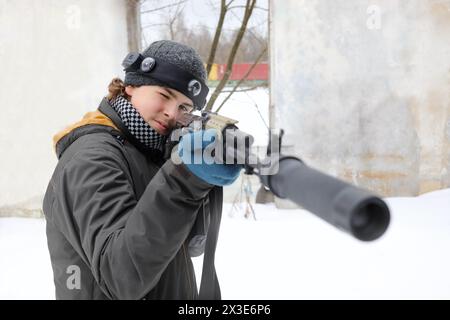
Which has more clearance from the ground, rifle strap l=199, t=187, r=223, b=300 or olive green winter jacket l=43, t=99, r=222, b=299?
olive green winter jacket l=43, t=99, r=222, b=299

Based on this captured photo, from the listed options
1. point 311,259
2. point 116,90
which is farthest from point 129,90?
point 311,259

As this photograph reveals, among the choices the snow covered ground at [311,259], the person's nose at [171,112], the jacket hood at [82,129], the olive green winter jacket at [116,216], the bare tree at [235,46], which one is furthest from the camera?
the bare tree at [235,46]

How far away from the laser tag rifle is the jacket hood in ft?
1.55

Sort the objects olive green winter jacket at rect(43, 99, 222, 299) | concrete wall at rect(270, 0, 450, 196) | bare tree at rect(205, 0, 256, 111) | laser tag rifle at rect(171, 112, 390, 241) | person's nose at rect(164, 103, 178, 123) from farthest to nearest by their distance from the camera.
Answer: bare tree at rect(205, 0, 256, 111)
concrete wall at rect(270, 0, 450, 196)
person's nose at rect(164, 103, 178, 123)
olive green winter jacket at rect(43, 99, 222, 299)
laser tag rifle at rect(171, 112, 390, 241)

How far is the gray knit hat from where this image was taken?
144 centimetres

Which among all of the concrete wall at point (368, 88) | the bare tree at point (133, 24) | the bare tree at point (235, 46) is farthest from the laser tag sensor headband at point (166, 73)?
the bare tree at point (133, 24)

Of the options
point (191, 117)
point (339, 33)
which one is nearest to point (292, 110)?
point (339, 33)

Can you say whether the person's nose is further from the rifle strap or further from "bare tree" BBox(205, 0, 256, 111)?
"bare tree" BBox(205, 0, 256, 111)

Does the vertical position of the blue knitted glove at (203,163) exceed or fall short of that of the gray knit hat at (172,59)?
it falls short

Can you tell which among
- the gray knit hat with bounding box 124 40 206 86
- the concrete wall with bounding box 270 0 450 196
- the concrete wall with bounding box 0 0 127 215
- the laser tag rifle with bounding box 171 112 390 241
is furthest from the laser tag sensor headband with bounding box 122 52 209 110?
the concrete wall with bounding box 0 0 127 215

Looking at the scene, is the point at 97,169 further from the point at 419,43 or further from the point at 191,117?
the point at 419,43

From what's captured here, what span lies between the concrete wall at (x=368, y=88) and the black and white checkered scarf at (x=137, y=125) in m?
3.83

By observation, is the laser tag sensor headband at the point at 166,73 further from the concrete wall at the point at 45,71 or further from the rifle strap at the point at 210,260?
the concrete wall at the point at 45,71

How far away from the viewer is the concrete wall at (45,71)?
5102 mm
